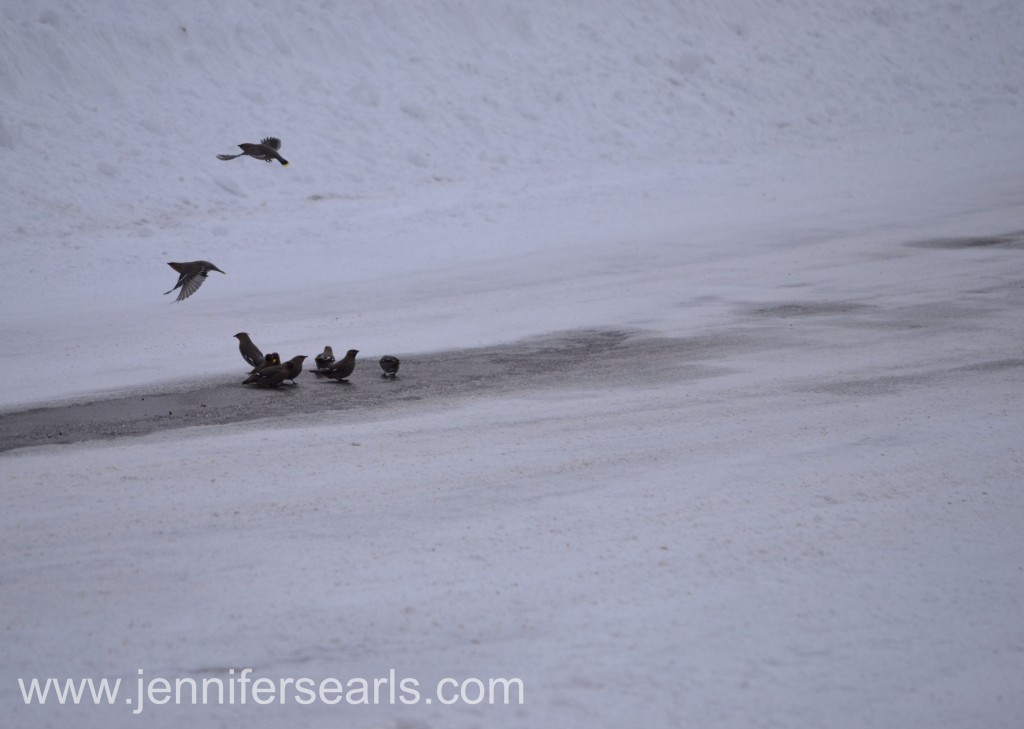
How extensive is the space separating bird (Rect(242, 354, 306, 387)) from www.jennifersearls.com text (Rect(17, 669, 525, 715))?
14.6ft

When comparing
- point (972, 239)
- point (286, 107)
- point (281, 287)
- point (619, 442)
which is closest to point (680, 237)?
point (972, 239)

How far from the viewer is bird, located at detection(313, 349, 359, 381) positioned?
27.7ft

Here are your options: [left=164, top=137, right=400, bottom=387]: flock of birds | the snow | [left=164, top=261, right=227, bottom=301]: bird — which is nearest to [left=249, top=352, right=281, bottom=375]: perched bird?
[left=164, top=137, right=400, bottom=387]: flock of birds

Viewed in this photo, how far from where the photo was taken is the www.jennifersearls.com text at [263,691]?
12.6 ft

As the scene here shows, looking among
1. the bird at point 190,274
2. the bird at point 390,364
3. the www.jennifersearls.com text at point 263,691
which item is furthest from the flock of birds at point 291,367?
the www.jennifersearls.com text at point 263,691

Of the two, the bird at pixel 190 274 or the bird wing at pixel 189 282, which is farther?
the bird wing at pixel 189 282

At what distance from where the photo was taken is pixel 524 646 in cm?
416

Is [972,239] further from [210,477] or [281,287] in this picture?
[210,477]

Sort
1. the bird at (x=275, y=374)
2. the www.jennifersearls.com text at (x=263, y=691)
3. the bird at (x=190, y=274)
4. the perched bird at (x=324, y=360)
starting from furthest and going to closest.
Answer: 1. the bird at (x=190, y=274)
2. the perched bird at (x=324, y=360)
3. the bird at (x=275, y=374)
4. the www.jennifersearls.com text at (x=263, y=691)

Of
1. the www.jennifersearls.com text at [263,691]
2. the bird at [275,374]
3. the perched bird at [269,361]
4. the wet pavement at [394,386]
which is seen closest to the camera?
the www.jennifersearls.com text at [263,691]

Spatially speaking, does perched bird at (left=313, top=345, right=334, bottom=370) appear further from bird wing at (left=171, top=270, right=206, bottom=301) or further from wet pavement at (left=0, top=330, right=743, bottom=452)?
bird wing at (left=171, top=270, right=206, bottom=301)

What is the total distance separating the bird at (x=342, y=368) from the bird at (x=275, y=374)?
0.77ft

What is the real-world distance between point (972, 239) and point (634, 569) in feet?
36.7

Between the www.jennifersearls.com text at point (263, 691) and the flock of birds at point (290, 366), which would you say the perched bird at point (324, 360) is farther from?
the www.jennifersearls.com text at point (263, 691)
